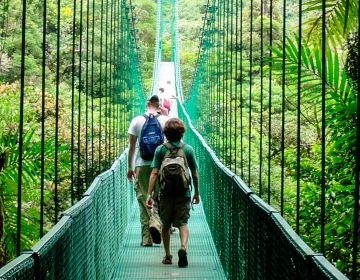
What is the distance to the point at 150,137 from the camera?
4.60 m

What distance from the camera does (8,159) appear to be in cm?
410

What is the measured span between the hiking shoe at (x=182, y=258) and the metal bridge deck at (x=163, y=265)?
0.03 m

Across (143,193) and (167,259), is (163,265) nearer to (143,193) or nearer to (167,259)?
(167,259)

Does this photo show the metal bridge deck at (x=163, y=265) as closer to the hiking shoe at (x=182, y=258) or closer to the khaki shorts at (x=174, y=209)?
Result: the hiking shoe at (x=182, y=258)

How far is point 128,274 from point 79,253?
5.14 ft

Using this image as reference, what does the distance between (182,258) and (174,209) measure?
11.7 inches

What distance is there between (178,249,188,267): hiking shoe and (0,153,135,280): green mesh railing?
36cm

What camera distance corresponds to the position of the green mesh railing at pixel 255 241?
166 centimetres

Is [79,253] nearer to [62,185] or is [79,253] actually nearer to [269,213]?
[269,213]

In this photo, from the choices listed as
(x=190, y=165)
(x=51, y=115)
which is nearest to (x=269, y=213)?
(x=190, y=165)

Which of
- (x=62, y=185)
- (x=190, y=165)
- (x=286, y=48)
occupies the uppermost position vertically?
(x=286, y=48)

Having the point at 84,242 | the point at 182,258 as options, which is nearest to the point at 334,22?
the point at 84,242

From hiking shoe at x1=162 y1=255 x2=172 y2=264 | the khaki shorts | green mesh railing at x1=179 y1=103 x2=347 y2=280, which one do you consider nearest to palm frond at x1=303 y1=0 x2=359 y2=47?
green mesh railing at x1=179 y1=103 x2=347 y2=280

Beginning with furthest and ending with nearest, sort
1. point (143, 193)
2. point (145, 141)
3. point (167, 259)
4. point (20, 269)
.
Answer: point (143, 193)
point (145, 141)
point (167, 259)
point (20, 269)
